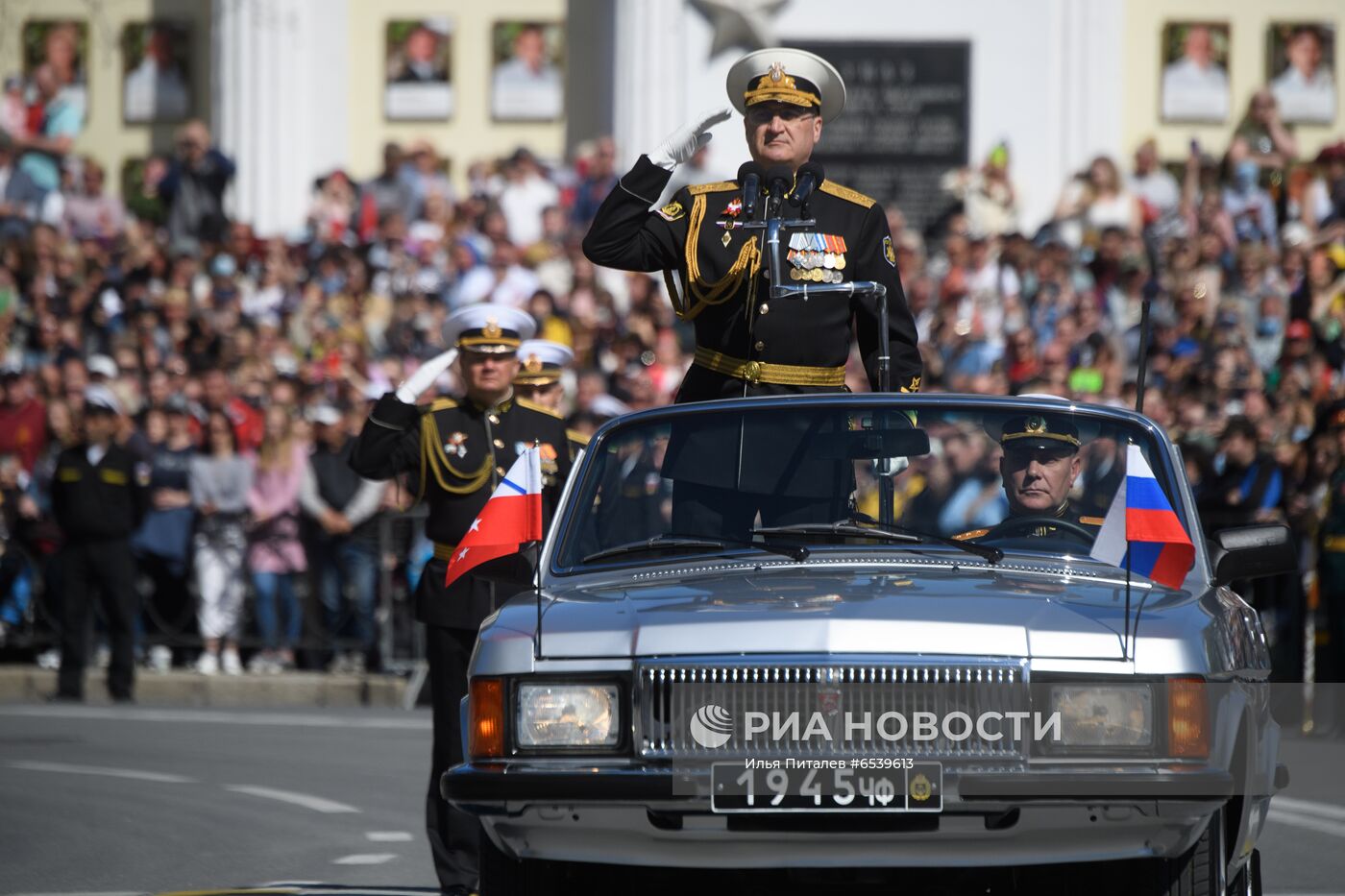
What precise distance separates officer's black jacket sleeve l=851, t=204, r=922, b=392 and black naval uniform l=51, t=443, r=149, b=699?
32.6 ft

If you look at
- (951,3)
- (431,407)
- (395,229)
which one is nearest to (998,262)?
(395,229)

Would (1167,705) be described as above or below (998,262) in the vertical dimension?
below

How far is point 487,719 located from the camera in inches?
242

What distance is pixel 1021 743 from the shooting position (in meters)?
5.78

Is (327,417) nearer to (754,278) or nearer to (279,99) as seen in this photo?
(754,278)

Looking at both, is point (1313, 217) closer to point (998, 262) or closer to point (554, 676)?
point (998, 262)

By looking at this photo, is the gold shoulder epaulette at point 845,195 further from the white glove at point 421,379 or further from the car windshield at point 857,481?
the white glove at point 421,379

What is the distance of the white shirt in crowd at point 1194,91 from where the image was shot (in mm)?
29047

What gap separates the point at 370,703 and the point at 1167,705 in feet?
39.7

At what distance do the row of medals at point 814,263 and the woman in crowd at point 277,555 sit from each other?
384 inches

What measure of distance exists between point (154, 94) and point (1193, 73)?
490 inches

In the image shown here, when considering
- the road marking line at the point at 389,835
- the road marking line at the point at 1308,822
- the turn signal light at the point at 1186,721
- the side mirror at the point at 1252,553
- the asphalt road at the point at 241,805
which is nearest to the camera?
the turn signal light at the point at 1186,721

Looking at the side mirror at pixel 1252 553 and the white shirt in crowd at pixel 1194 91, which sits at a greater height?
the white shirt in crowd at pixel 1194 91

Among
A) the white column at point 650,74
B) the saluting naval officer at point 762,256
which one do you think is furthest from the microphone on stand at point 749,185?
the white column at point 650,74
